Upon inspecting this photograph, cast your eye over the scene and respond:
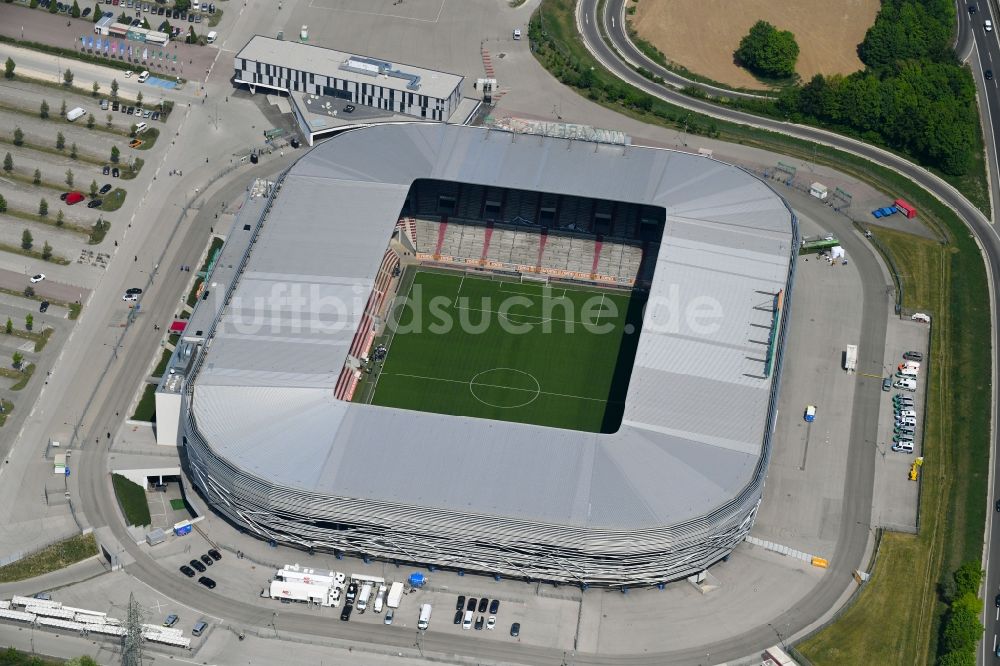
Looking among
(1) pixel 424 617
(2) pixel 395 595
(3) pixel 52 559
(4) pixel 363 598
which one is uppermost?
(2) pixel 395 595

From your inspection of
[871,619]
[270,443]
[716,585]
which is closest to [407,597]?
[270,443]

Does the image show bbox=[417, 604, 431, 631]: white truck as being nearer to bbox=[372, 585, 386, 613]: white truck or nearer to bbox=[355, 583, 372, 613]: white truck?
bbox=[372, 585, 386, 613]: white truck

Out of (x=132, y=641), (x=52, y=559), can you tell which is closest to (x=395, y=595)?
(x=132, y=641)

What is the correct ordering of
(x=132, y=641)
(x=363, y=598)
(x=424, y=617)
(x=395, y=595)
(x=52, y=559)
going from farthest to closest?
(x=52, y=559) < (x=363, y=598) < (x=395, y=595) < (x=424, y=617) < (x=132, y=641)

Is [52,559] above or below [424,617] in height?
below

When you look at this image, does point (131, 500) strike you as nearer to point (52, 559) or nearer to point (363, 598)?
point (52, 559)

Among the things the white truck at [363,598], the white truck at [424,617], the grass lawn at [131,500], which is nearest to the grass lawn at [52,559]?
the grass lawn at [131,500]

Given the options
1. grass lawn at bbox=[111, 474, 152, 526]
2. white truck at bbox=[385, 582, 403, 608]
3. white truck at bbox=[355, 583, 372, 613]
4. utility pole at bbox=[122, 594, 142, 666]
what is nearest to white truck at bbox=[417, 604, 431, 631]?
white truck at bbox=[385, 582, 403, 608]

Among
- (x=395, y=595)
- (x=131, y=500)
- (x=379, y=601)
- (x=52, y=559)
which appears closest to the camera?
(x=395, y=595)
